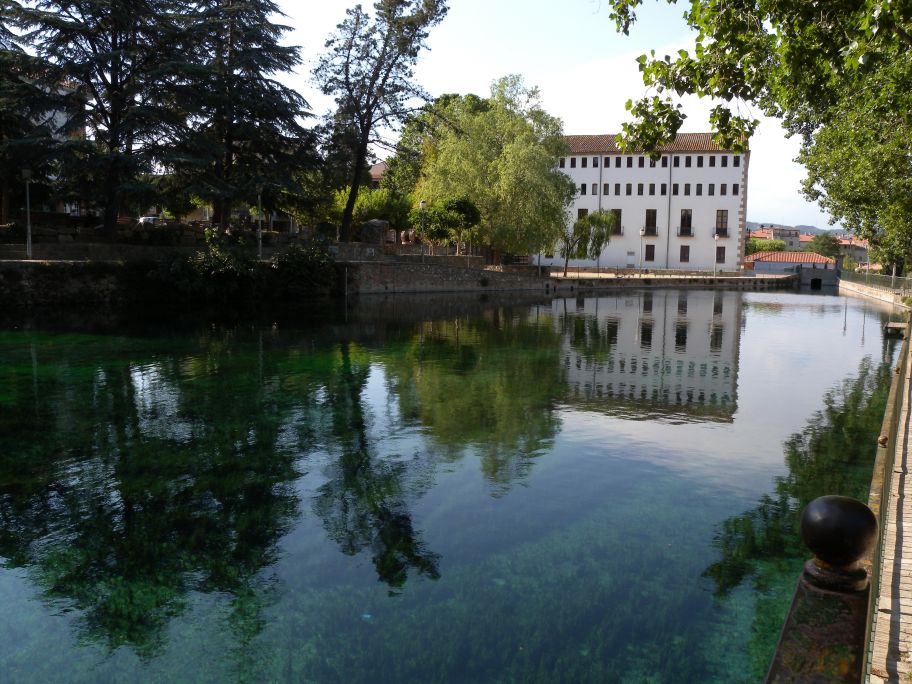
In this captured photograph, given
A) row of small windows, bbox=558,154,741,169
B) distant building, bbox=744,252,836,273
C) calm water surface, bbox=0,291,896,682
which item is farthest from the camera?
distant building, bbox=744,252,836,273

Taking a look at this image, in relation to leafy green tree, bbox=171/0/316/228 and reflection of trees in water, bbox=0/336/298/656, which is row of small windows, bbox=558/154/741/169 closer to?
leafy green tree, bbox=171/0/316/228

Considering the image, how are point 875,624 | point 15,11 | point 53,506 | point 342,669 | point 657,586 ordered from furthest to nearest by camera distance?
point 15,11, point 53,506, point 657,586, point 342,669, point 875,624

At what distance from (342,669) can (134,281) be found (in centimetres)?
2732

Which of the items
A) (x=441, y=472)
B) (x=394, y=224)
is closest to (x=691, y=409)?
(x=441, y=472)

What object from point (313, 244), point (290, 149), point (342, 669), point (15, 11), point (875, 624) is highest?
point (15, 11)

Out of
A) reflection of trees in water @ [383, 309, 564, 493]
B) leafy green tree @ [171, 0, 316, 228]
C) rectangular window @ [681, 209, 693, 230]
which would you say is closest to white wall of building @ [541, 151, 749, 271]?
rectangular window @ [681, 209, 693, 230]

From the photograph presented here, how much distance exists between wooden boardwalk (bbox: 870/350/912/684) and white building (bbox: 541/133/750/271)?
201ft

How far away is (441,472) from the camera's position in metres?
8.74

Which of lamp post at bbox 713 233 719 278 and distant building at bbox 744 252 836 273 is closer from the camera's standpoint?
lamp post at bbox 713 233 719 278

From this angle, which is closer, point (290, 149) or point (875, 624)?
point (875, 624)

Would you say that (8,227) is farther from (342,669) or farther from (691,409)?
(342,669)

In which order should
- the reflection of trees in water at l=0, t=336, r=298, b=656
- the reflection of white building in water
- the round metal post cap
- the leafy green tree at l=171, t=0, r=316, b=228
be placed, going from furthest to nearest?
the leafy green tree at l=171, t=0, r=316, b=228 < the reflection of white building in water < the reflection of trees in water at l=0, t=336, r=298, b=656 < the round metal post cap

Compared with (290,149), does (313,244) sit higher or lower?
lower

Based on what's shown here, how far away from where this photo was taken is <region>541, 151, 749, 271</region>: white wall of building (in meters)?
A: 65.5
